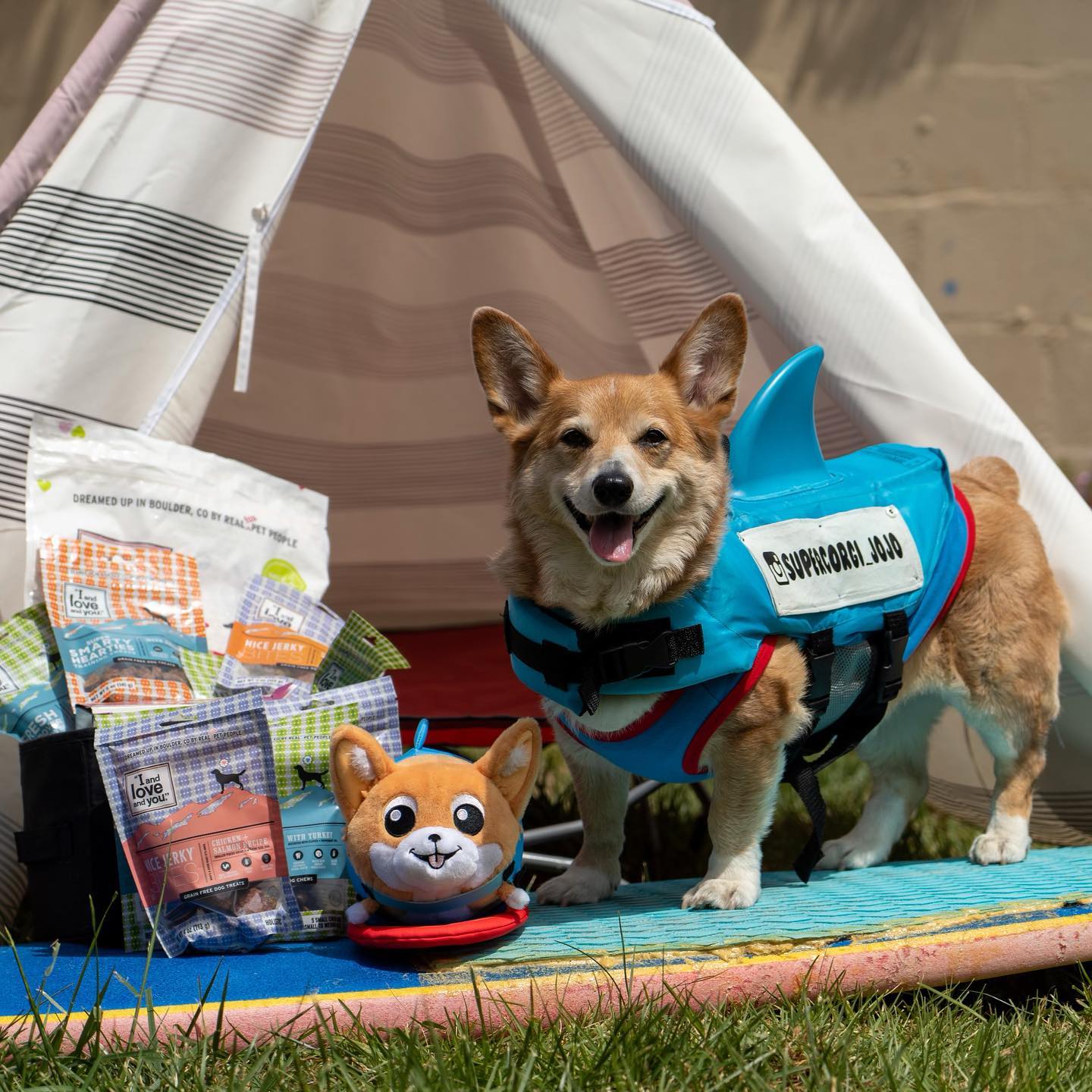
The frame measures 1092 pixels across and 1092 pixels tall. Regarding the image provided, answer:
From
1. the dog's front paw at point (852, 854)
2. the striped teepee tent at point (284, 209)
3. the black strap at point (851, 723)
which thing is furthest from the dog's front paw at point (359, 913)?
the dog's front paw at point (852, 854)

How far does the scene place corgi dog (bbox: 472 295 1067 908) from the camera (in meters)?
1.94

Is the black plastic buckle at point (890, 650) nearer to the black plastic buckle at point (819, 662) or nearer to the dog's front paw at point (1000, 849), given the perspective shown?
the black plastic buckle at point (819, 662)

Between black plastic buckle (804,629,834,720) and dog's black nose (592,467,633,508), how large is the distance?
0.44 metres

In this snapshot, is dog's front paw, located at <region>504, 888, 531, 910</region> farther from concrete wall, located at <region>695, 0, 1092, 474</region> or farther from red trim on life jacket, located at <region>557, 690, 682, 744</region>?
concrete wall, located at <region>695, 0, 1092, 474</region>

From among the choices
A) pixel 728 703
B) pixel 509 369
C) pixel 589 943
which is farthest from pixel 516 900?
pixel 509 369

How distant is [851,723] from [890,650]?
18 cm

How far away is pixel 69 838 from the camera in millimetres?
1893

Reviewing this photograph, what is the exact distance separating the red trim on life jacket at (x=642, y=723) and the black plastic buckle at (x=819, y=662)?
0.26 m

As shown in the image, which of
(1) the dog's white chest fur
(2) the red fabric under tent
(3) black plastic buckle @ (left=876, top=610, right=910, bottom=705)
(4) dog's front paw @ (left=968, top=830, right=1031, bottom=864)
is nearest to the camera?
(1) the dog's white chest fur

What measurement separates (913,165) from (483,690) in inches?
112

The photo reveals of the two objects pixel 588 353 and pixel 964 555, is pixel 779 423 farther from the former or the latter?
pixel 588 353

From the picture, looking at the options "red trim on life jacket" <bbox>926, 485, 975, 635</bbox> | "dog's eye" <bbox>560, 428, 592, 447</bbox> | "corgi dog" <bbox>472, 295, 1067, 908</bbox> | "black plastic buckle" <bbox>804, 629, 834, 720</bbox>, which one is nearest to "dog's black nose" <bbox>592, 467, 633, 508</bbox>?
"corgi dog" <bbox>472, 295, 1067, 908</bbox>

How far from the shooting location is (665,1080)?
142cm

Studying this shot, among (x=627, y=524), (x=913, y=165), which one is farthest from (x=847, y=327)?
(x=913, y=165)
